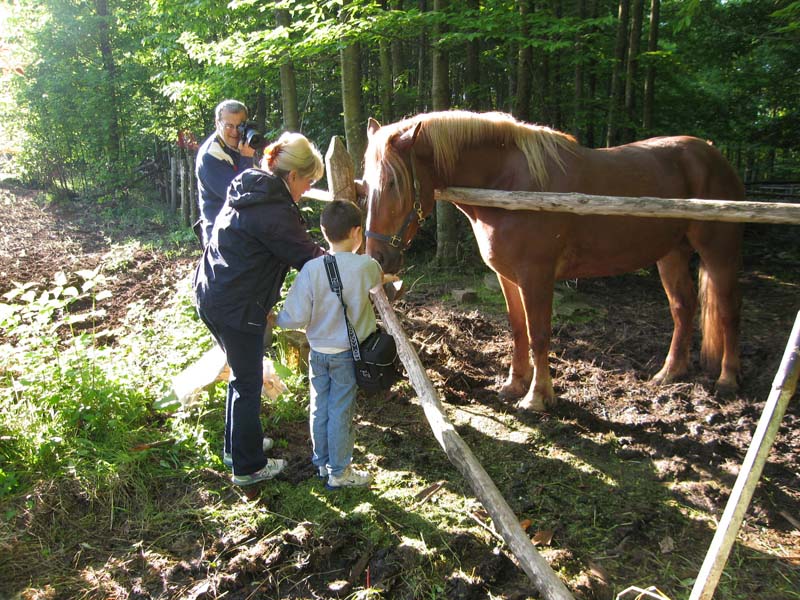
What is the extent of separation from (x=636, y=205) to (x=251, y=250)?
2221 mm

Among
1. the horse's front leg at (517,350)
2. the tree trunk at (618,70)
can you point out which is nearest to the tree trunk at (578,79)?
the tree trunk at (618,70)

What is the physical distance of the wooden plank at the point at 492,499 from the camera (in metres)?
2.04

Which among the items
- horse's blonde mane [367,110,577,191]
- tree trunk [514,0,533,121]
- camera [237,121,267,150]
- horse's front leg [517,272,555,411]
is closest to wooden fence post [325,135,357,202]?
camera [237,121,267,150]

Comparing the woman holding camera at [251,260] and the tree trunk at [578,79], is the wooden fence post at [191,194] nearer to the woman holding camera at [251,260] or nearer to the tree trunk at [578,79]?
the tree trunk at [578,79]

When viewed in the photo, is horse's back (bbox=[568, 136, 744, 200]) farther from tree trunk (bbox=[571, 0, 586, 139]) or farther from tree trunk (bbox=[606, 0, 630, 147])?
tree trunk (bbox=[606, 0, 630, 147])

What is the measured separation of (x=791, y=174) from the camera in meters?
22.8

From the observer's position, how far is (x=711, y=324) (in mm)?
4719

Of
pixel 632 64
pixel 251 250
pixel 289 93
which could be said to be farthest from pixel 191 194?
pixel 251 250

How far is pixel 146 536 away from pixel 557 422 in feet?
9.44

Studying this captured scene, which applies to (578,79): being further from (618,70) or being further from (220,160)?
(220,160)

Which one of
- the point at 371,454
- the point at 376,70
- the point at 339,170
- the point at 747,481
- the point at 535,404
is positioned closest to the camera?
the point at 747,481

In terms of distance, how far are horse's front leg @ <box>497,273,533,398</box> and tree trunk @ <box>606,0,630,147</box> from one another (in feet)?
19.9

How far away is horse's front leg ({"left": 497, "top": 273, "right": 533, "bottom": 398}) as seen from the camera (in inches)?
175

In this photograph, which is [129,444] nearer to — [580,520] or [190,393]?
[190,393]
